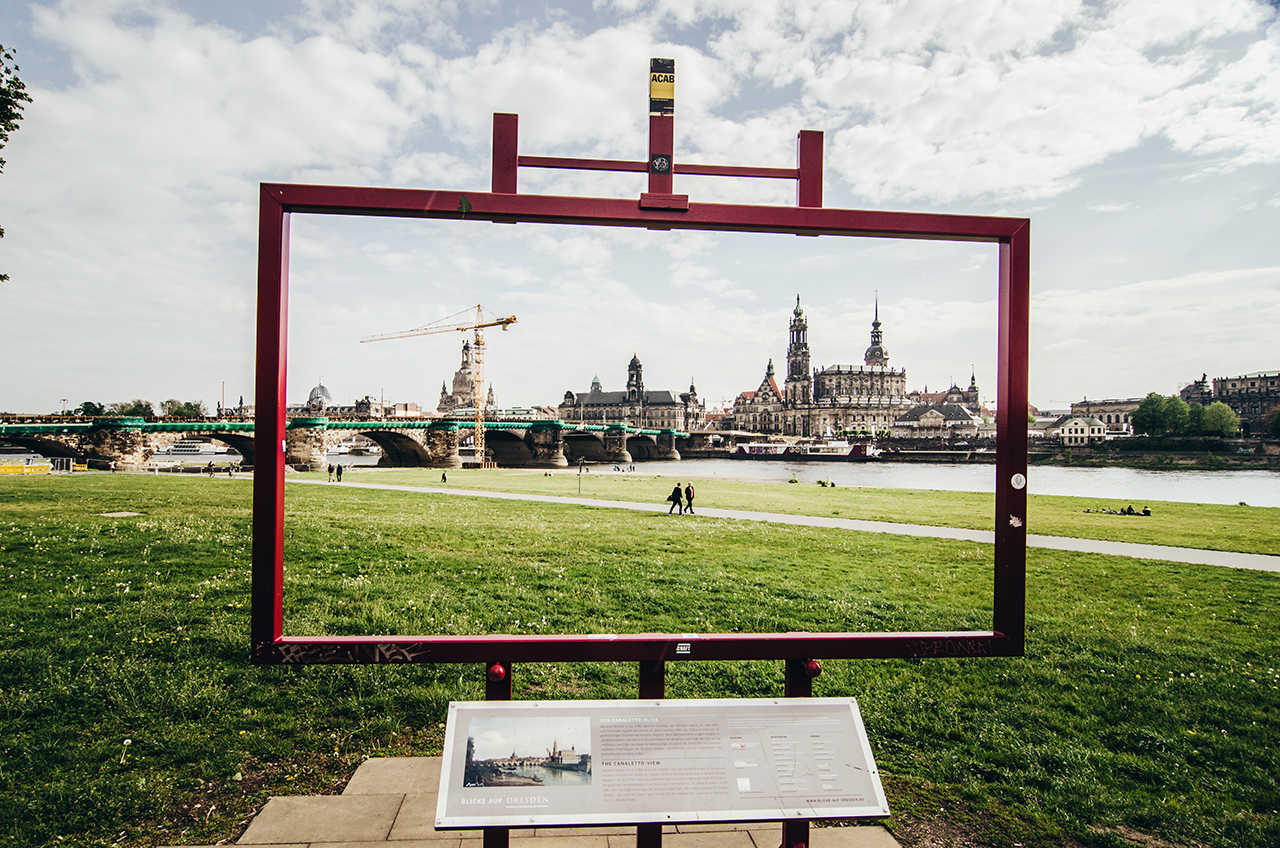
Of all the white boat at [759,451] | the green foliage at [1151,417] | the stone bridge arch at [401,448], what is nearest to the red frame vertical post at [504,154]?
the stone bridge arch at [401,448]

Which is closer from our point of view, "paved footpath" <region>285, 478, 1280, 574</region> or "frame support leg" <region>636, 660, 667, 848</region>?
"frame support leg" <region>636, 660, 667, 848</region>

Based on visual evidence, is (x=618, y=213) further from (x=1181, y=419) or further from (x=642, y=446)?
(x=1181, y=419)

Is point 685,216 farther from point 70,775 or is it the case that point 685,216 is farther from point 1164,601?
point 1164,601

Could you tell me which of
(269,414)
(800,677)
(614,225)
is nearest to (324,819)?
(269,414)

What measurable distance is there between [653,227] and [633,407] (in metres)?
160

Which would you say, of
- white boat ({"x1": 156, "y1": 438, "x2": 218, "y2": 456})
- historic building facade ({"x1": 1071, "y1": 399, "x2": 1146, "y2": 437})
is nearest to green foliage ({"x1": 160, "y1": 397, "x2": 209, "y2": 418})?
white boat ({"x1": 156, "y1": 438, "x2": 218, "y2": 456})

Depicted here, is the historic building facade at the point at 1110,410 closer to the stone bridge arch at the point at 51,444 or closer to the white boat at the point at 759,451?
the white boat at the point at 759,451

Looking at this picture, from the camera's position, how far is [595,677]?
21.7 feet

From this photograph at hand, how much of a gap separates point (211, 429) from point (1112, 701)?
175ft

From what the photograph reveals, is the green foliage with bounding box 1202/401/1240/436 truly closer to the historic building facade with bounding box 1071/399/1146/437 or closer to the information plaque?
the historic building facade with bounding box 1071/399/1146/437

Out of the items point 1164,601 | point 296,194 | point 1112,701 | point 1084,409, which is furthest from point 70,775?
point 1084,409

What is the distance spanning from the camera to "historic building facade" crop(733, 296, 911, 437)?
159125 mm

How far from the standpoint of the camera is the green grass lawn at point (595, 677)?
177 inches

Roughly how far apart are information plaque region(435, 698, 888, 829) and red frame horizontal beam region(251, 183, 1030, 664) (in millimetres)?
294
